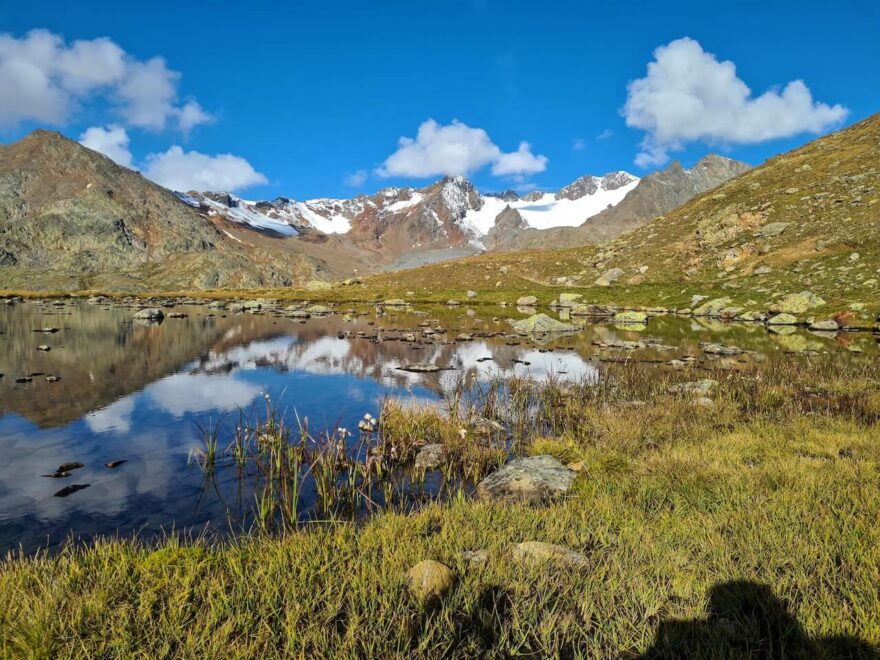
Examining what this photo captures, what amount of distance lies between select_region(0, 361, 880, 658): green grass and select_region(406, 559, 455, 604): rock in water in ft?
Result: 0.34

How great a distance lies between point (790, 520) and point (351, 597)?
20.6 feet

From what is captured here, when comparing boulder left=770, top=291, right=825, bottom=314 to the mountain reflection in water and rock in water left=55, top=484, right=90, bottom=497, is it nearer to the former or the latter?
the mountain reflection in water

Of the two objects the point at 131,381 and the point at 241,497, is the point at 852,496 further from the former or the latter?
the point at 131,381

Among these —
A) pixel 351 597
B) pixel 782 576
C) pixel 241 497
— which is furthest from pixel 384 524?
pixel 782 576

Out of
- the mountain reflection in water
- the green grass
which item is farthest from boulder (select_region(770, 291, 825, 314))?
the green grass

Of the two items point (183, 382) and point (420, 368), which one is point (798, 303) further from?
point (183, 382)

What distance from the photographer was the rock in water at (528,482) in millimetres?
9383

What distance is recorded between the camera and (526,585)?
5.49 meters

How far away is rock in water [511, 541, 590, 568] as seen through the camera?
19.7ft

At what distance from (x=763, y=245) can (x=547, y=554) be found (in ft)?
280

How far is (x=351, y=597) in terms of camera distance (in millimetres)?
5246

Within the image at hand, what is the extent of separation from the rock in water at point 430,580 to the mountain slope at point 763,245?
2421 inches

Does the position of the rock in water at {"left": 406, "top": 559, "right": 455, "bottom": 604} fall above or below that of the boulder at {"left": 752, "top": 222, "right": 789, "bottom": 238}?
below

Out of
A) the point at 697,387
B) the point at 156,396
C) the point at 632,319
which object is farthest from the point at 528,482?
the point at 632,319
